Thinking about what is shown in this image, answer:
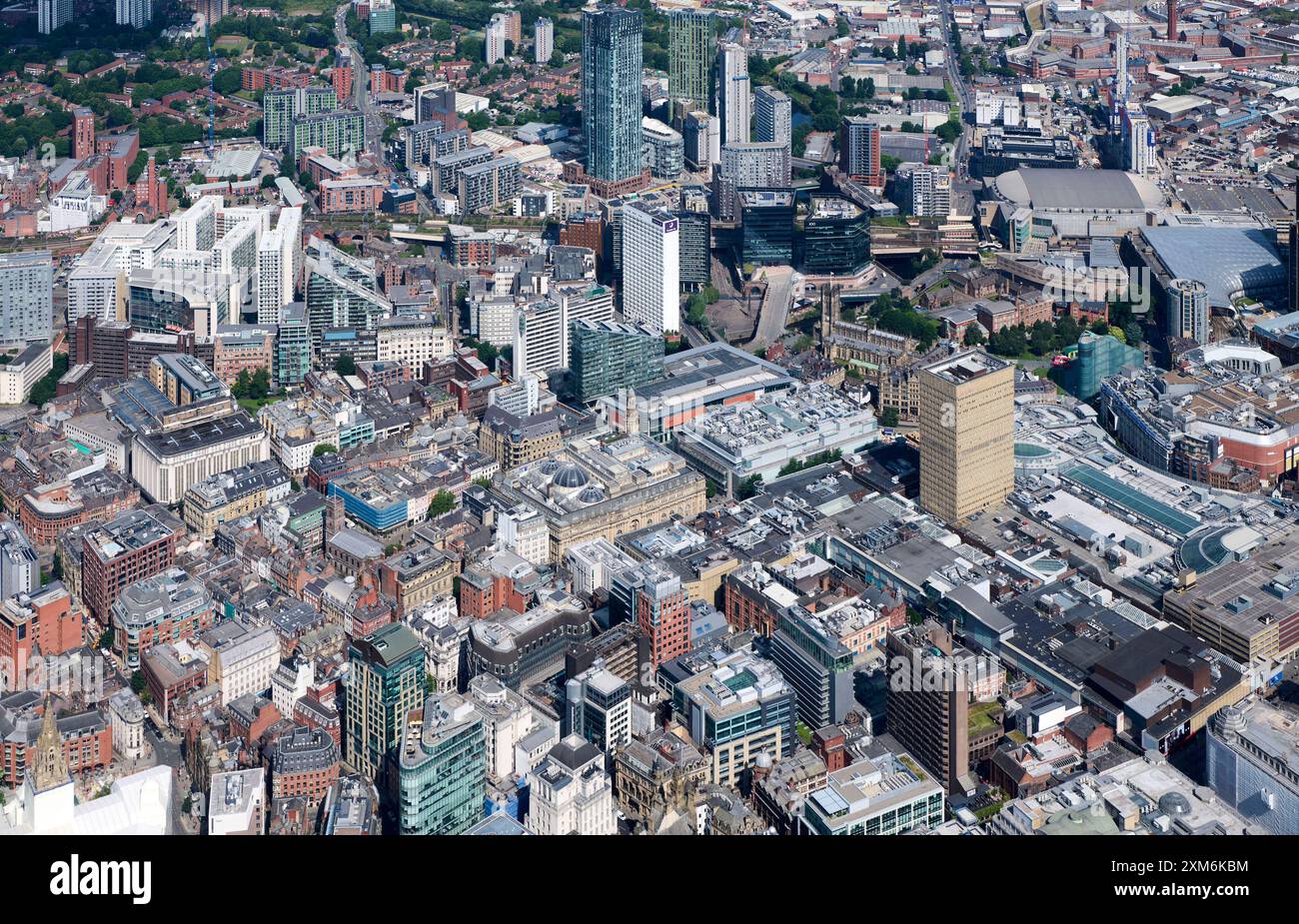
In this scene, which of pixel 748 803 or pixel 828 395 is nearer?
pixel 748 803

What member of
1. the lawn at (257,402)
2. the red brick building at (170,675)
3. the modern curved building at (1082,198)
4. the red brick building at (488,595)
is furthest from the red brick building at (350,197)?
the red brick building at (170,675)

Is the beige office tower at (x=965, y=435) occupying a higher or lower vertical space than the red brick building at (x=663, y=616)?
higher

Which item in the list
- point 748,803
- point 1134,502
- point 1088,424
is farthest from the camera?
point 1088,424

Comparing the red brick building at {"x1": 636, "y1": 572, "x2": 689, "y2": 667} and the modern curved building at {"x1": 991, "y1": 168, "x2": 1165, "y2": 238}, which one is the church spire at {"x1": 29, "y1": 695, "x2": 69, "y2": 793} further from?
the modern curved building at {"x1": 991, "y1": 168, "x2": 1165, "y2": 238}

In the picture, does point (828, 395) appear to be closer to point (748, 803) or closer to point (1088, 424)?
point (1088, 424)

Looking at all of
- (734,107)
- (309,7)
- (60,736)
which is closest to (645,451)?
(60,736)

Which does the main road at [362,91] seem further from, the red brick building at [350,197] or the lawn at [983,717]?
the lawn at [983,717]
